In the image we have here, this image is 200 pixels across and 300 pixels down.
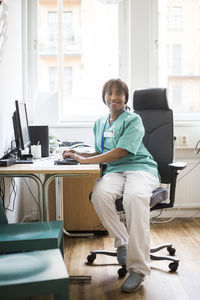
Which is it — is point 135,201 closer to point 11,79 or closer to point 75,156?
point 75,156

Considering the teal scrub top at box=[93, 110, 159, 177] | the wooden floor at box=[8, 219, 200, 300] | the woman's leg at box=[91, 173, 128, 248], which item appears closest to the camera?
the wooden floor at box=[8, 219, 200, 300]

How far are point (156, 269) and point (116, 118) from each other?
1.03m

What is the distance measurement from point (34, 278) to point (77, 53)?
9.41 ft

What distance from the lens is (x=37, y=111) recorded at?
353 cm

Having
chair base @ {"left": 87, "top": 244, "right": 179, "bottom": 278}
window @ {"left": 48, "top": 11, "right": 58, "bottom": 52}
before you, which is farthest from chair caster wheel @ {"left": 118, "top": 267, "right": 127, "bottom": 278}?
window @ {"left": 48, "top": 11, "right": 58, "bottom": 52}

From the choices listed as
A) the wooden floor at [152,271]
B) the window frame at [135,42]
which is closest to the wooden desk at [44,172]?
the wooden floor at [152,271]

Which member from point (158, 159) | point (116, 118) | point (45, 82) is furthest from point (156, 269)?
point (45, 82)

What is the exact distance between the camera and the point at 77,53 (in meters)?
3.87

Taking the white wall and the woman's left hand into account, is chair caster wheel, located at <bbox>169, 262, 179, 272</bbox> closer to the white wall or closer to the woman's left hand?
the woman's left hand

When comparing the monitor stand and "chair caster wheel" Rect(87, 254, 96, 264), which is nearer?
the monitor stand

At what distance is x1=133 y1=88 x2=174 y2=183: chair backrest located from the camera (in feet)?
8.98

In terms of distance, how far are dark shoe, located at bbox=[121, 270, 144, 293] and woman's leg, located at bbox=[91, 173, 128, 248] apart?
0.78ft

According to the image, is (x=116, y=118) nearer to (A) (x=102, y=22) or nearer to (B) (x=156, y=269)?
(B) (x=156, y=269)

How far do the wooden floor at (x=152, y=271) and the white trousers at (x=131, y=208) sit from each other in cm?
16
